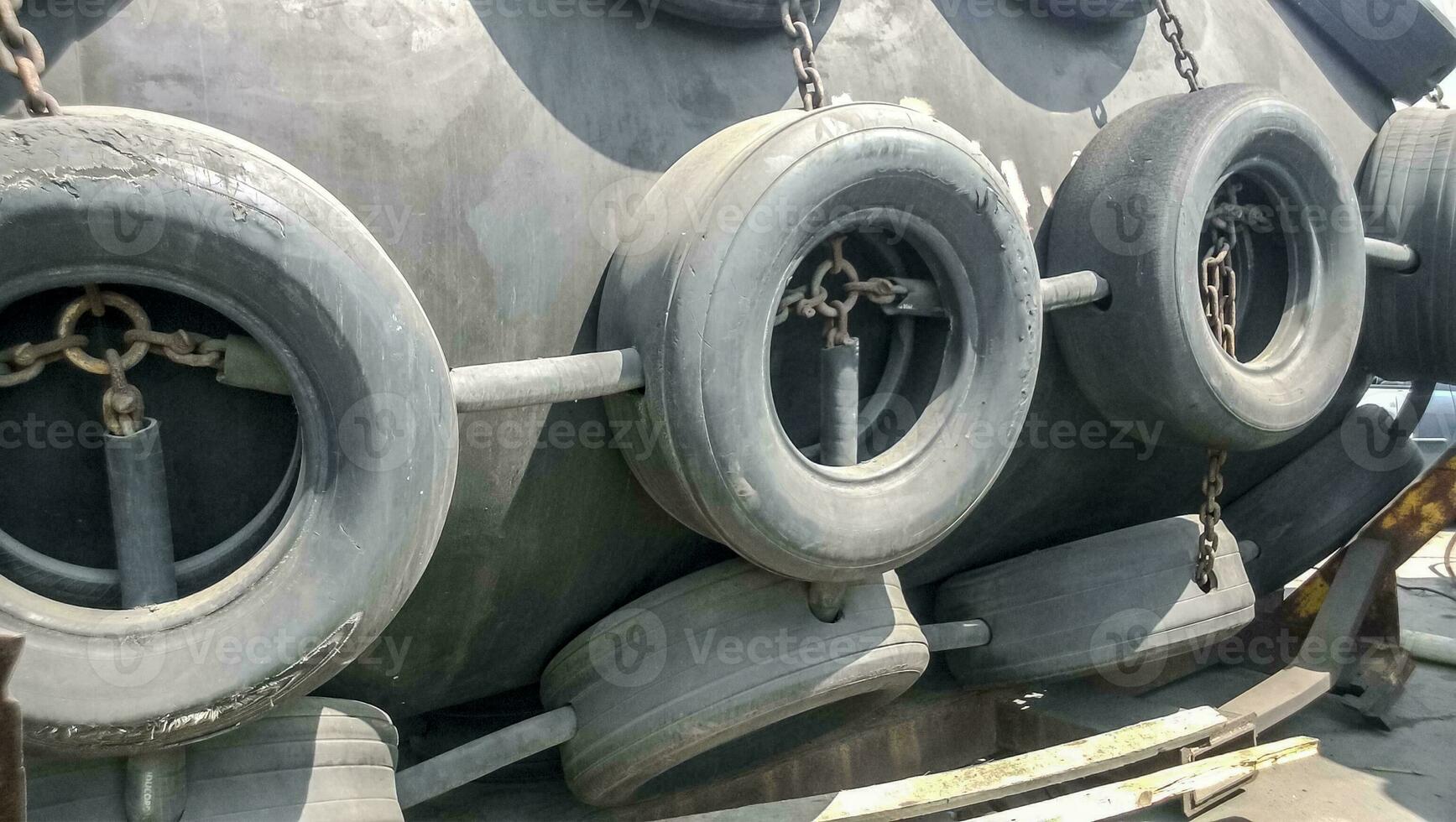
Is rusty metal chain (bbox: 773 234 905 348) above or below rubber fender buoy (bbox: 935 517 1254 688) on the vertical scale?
above

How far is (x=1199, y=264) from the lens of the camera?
7.38 feet

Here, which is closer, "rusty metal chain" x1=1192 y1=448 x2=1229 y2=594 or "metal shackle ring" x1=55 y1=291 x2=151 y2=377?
"metal shackle ring" x1=55 y1=291 x2=151 y2=377

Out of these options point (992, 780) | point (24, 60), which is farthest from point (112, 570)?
point (992, 780)

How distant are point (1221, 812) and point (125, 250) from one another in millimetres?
2276

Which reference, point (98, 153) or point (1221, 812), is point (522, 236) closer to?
point (98, 153)

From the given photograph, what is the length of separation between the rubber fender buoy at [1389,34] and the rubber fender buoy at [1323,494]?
82cm

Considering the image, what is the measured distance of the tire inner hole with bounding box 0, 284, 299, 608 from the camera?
1.35 metres

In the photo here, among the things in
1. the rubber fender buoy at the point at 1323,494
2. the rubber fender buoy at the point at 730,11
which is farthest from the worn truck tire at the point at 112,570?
the rubber fender buoy at the point at 1323,494

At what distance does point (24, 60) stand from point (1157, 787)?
2.11 m

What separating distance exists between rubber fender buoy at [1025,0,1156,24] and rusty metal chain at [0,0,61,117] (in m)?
1.66

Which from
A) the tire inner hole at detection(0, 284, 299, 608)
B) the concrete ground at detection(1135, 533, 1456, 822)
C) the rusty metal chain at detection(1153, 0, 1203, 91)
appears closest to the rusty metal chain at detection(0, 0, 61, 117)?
the tire inner hole at detection(0, 284, 299, 608)

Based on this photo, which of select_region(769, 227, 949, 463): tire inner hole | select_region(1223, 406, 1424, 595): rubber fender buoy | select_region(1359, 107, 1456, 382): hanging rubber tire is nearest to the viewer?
select_region(769, 227, 949, 463): tire inner hole

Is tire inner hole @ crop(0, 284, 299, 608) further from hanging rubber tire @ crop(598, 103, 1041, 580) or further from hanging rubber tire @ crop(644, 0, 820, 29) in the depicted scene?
hanging rubber tire @ crop(644, 0, 820, 29)

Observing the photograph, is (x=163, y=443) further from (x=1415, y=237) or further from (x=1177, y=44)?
(x=1415, y=237)
